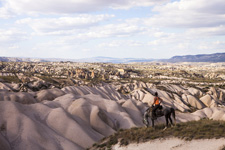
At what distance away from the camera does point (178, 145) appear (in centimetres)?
1802

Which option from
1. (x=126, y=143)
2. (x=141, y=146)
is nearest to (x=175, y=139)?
(x=141, y=146)

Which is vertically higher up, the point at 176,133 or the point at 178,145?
the point at 176,133

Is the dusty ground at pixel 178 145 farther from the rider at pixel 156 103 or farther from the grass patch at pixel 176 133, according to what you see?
the rider at pixel 156 103

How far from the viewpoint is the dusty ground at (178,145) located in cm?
1664

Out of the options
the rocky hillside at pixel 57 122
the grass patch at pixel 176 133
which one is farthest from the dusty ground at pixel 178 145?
the rocky hillside at pixel 57 122

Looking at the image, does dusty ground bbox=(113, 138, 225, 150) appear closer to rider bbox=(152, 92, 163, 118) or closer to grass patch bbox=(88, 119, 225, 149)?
grass patch bbox=(88, 119, 225, 149)

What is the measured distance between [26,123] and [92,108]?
44.3 feet

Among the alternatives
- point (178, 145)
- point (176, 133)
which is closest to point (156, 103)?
point (176, 133)

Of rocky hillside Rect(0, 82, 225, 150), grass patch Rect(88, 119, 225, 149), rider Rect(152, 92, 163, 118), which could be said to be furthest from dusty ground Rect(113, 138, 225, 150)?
rocky hillside Rect(0, 82, 225, 150)

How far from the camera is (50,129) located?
32.8m

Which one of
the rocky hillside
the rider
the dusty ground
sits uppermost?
the rider

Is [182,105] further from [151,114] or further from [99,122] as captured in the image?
[151,114]

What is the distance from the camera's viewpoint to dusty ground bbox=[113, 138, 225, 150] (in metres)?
16.6

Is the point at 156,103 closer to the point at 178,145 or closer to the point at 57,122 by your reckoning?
the point at 178,145
